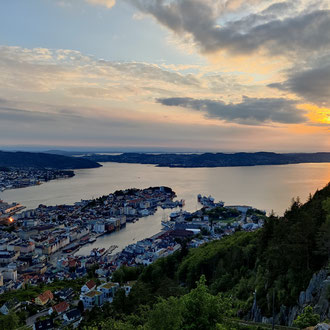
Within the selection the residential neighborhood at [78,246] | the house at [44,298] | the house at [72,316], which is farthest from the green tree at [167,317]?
the house at [44,298]

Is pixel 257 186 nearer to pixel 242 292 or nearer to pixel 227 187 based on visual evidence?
pixel 227 187

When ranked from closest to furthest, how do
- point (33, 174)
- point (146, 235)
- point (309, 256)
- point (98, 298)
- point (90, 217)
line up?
point (309, 256), point (98, 298), point (146, 235), point (90, 217), point (33, 174)

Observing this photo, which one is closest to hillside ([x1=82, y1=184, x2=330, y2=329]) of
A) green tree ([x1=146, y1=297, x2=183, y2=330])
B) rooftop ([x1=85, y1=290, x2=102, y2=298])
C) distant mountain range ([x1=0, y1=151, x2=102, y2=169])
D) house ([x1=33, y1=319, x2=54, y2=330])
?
green tree ([x1=146, y1=297, x2=183, y2=330])

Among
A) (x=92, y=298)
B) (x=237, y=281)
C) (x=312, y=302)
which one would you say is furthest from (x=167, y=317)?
(x=92, y=298)

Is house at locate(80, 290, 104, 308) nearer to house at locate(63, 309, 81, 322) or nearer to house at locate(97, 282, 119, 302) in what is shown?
house at locate(97, 282, 119, 302)

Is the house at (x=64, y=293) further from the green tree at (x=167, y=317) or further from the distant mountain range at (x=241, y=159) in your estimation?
the distant mountain range at (x=241, y=159)

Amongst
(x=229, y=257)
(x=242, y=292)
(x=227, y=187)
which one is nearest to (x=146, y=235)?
(x=229, y=257)

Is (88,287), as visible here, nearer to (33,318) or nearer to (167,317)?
(33,318)
